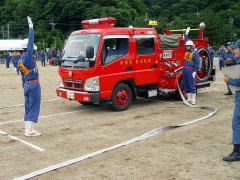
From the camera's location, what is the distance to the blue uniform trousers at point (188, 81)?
10109 mm

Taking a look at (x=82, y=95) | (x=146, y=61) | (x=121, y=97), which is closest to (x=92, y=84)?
(x=82, y=95)

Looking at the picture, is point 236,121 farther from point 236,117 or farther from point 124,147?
point 124,147

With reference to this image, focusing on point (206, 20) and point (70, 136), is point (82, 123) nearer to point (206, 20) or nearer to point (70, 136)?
point (70, 136)

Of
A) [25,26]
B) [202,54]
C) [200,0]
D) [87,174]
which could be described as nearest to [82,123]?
[87,174]

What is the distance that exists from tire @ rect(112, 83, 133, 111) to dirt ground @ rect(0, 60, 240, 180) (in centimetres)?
22

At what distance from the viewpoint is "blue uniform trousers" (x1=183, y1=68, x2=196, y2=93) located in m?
10.1

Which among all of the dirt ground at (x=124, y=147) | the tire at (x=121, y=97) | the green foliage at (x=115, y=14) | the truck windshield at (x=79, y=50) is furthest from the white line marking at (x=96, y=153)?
the green foliage at (x=115, y=14)

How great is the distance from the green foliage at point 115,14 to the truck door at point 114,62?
2003 inches

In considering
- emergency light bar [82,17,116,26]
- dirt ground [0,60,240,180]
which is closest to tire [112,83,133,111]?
dirt ground [0,60,240,180]

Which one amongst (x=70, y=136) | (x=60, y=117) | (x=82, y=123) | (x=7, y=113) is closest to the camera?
(x=70, y=136)

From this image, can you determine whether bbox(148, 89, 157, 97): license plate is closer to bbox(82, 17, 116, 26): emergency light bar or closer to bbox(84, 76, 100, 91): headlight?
bbox(84, 76, 100, 91): headlight

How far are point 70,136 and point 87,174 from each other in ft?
7.13

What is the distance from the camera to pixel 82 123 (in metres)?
8.14

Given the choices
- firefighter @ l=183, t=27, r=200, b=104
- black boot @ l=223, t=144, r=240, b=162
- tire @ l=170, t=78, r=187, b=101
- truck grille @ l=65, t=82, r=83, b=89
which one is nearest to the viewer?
black boot @ l=223, t=144, r=240, b=162
